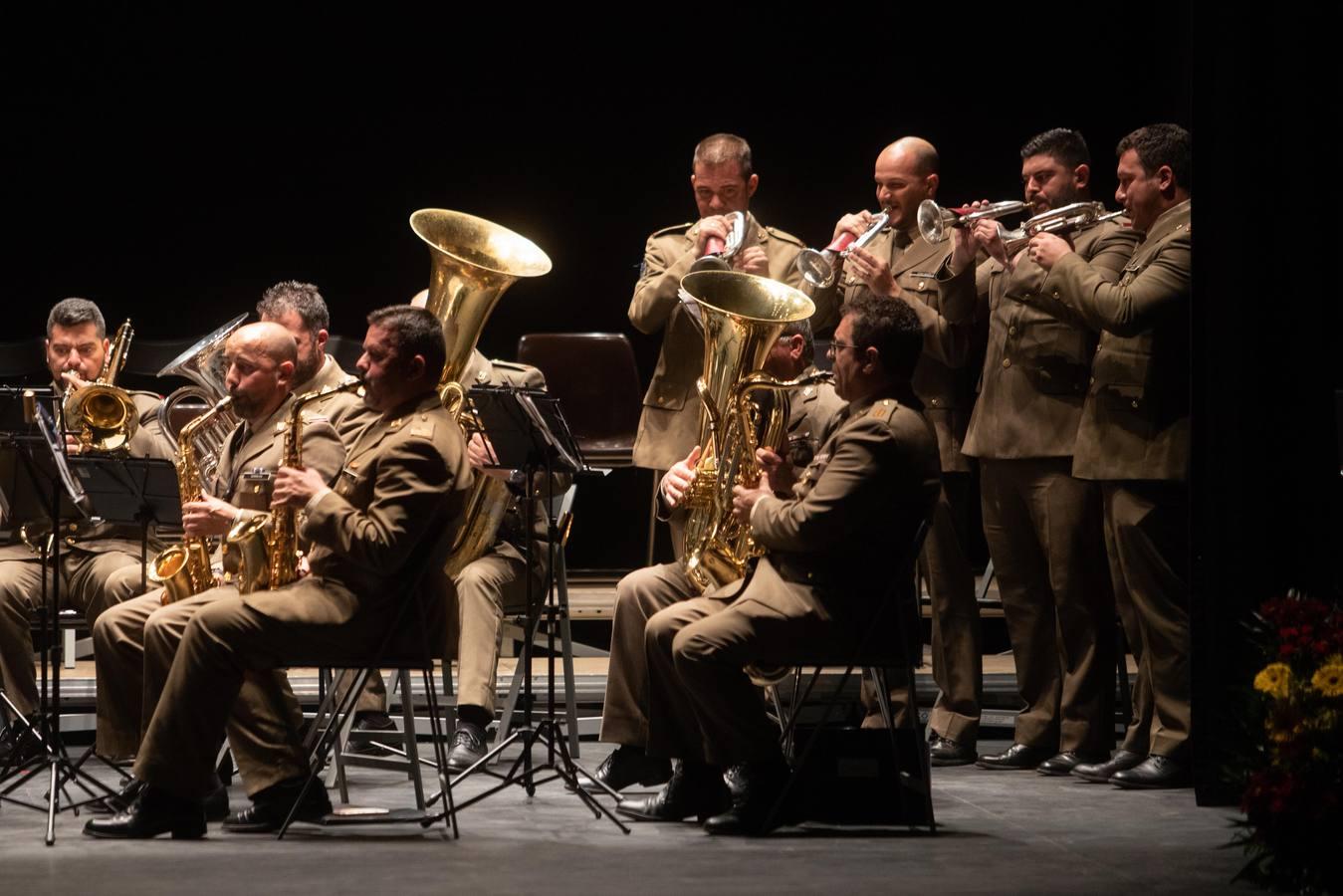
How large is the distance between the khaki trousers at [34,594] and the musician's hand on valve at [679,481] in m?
1.69

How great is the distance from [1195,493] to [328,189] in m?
4.35

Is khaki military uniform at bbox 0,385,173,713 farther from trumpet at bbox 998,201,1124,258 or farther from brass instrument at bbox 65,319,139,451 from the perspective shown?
trumpet at bbox 998,201,1124,258

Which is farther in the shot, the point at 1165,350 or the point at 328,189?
the point at 328,189

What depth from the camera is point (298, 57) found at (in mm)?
7867

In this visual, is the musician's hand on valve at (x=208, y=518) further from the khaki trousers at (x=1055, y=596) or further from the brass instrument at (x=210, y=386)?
the khaki trousers at (x=1055, y=596)

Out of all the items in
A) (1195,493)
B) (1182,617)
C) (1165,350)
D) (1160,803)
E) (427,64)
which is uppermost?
(427,64)

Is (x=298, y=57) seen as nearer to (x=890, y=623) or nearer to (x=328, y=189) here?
(x=328, y=189)

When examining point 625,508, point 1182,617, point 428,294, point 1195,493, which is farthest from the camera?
point 625,508

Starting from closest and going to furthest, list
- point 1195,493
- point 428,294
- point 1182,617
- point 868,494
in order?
point 868,494 < point 1195,493 < point 1182,617 < point 428,294

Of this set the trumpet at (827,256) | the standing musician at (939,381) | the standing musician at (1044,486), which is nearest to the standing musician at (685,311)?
the trumpet at (827,256)

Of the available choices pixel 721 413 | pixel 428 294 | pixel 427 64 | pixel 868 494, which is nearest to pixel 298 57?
pixel 427 64

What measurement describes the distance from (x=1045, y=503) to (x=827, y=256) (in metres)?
0.94

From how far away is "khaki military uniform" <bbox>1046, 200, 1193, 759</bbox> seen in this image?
5039mm

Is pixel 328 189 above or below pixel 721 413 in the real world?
above
